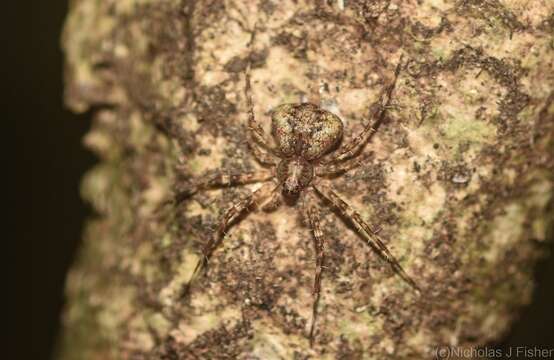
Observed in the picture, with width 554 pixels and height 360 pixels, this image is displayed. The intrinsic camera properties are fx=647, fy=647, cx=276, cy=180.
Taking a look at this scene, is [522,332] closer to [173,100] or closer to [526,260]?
[526,260]

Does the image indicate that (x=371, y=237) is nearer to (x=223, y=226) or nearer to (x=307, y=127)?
(x=307, y=127)

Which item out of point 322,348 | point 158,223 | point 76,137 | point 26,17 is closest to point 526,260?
point 322,348

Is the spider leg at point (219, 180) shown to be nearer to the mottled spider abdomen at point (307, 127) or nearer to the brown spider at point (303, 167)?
the brown spider at point (303, 167)

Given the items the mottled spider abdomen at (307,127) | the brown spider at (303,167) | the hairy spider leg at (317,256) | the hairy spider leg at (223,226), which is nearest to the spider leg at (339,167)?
the brown spider at (303,167)

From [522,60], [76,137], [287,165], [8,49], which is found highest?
[8,49]

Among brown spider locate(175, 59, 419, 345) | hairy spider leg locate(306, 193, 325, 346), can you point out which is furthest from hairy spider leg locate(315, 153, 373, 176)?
hairy spider leg locate(306, 193, 325, 346)

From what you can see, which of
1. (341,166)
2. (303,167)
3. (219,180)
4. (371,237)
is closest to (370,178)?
(341,166)

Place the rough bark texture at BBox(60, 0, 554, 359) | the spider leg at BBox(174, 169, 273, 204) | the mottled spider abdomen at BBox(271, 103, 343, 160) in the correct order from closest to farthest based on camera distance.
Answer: the rough bark texture at BBox(60, 0, 554, 359) → the mottled spider abdomen at BBox(271, 103, 343, 160) → the spider leg at BBox(174, 169, 273, 204)

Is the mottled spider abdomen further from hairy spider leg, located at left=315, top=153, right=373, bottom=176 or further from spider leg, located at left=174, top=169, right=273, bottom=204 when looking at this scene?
spider leg, located at left=174, top=169, right=273, bottom=204
